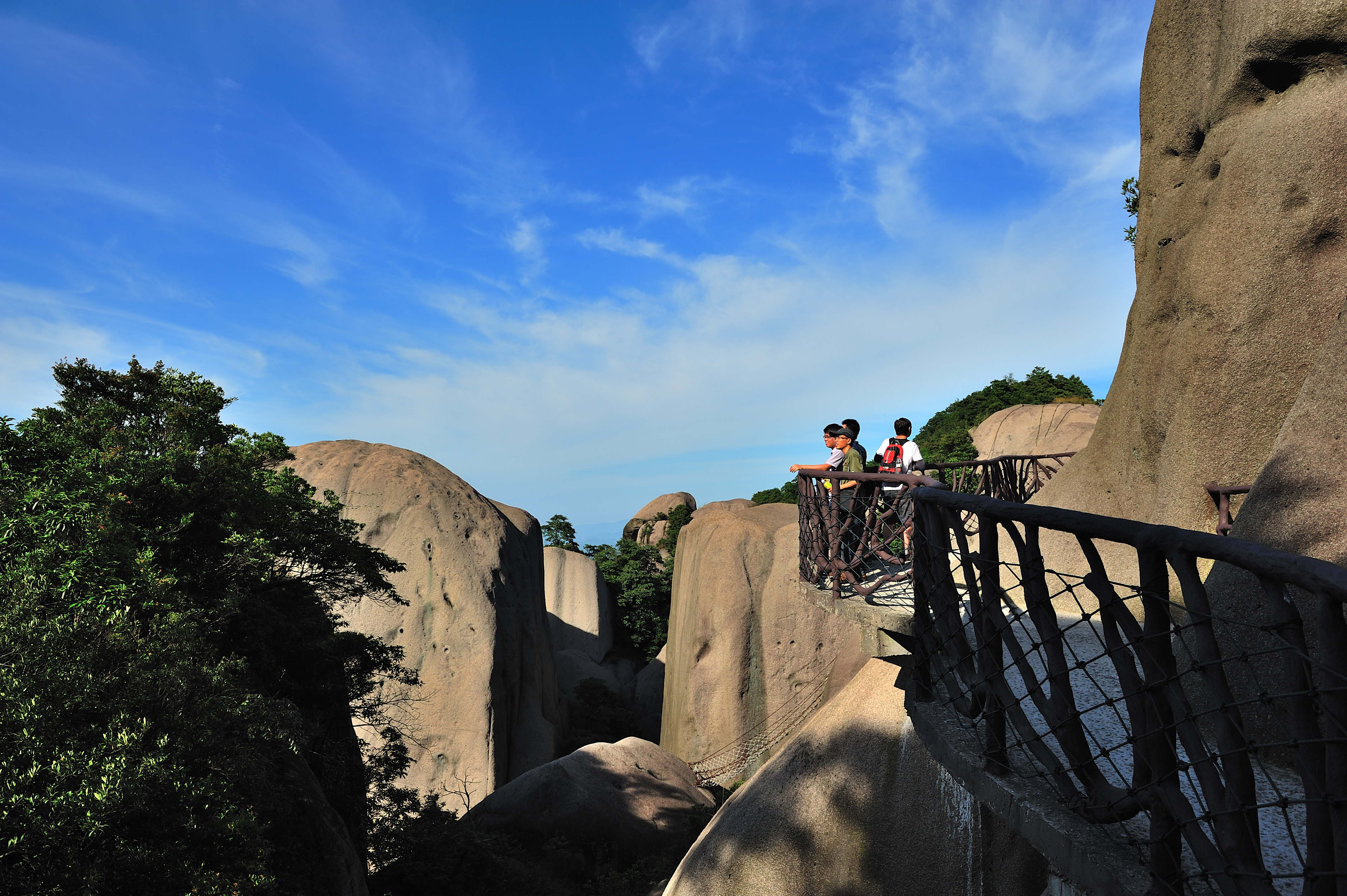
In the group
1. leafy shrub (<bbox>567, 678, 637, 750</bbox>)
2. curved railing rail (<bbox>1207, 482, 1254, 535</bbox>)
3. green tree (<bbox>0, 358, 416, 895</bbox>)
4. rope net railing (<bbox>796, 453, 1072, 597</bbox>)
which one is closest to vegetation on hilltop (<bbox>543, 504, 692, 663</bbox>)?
leafy shrub (<bbox>567, 678, 637, 750</bbox>)

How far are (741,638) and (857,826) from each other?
9231 millimetres

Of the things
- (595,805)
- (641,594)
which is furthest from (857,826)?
(641,594)

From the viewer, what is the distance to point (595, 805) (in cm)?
1191

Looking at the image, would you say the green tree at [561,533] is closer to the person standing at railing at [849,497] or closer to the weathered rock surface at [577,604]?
the weathered rock surface at [577,604]

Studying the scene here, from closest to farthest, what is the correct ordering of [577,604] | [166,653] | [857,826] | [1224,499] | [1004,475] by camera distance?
[1224,499], [166,653], [857,826], [1004,475], [577,604]

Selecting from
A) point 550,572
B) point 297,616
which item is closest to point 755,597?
point 297,616

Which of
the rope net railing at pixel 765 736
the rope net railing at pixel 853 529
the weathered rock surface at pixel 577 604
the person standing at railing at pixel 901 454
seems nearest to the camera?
the rope net railing at pixel 853 529

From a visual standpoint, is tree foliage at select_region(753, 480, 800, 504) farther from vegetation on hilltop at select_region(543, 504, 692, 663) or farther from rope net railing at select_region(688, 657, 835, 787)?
rope net railing at select_region(688, 657, 835, 787)

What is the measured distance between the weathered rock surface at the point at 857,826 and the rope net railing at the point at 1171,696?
128 inches

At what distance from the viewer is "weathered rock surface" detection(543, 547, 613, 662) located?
83.1 ft

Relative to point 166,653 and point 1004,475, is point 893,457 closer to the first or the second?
point 1004,475

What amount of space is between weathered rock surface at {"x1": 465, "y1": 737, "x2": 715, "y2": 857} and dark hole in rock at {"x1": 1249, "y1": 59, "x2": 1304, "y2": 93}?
11930mm

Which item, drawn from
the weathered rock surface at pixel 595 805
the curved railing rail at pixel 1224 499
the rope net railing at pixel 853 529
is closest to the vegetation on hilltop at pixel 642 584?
the weathered rock surface at pixel 595 805

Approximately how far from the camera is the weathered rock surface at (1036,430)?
1936 cm
